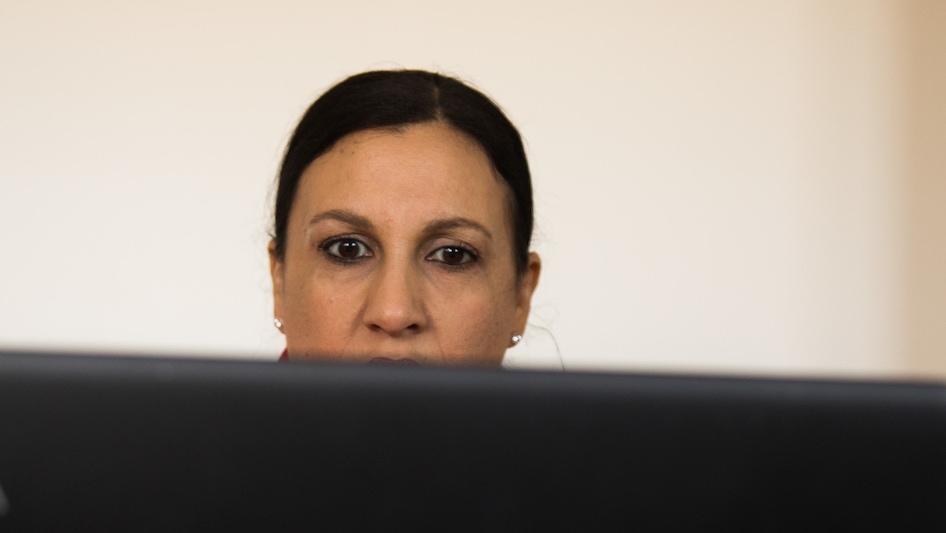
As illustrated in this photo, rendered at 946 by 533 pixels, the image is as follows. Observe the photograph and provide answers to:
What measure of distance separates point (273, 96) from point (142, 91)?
0.32 metres

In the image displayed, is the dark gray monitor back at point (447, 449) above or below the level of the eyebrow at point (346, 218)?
below

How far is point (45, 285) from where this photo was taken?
2490 mm

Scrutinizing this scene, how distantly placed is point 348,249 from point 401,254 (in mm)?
82

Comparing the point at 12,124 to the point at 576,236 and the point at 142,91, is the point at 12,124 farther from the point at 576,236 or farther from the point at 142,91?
the point at 576,236

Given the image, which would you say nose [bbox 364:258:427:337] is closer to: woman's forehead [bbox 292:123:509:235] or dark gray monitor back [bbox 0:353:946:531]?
woman's forehead [bbox 292:123:509:235]

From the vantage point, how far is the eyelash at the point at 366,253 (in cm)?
134

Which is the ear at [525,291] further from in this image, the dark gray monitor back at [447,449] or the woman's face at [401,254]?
the dark gray monitor back at [447,449]

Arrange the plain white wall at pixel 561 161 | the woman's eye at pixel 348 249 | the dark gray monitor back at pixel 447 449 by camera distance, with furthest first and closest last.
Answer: the plain white wall at pixel 561 161
the woman's eye at pixel 348 249
the dark gray monitor back at pixel 447 449

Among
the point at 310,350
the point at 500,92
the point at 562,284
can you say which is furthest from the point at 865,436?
the point at 500,92

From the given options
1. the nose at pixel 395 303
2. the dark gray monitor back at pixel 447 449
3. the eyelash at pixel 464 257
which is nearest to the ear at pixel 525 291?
the eyelash at pixel 464 257

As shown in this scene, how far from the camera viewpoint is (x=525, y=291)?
157 centimetres

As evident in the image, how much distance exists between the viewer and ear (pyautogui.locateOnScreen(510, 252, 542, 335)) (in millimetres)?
1531

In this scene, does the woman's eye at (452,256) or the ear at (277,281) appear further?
the ear at (277,281)

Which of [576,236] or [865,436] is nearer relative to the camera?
[865,436]
